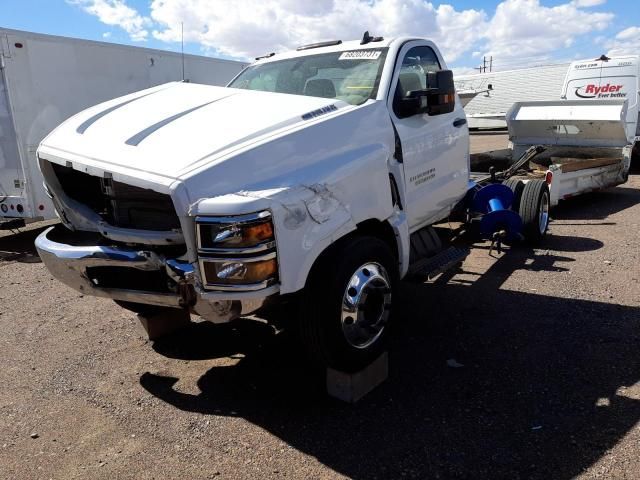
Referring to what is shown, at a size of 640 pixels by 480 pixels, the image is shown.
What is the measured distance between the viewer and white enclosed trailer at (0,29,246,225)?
755 centimetres

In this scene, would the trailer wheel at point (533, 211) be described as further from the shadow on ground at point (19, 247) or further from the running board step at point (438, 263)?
the shadow on ground at point (19, 247)

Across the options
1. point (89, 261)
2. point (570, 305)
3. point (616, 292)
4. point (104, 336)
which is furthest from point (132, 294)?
point (616, 292)

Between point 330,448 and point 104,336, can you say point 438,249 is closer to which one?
point 330,448

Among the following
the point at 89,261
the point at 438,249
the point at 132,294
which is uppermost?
the point at 89,261

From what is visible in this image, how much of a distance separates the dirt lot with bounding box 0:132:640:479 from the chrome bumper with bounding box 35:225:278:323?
835mm

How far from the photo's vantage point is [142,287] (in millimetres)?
3133

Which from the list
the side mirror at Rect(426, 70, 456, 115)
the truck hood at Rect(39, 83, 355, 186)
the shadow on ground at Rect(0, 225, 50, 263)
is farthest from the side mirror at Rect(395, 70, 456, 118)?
the shadow on ground at Rect(0, 225, 50, 263)

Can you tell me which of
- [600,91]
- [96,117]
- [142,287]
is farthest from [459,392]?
[600,91]

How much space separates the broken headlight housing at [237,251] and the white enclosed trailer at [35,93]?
6.22 m

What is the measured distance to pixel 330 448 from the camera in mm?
3006

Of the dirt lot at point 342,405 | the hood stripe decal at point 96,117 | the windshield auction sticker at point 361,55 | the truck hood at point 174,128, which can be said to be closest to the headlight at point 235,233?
the truck hood at point 174,128

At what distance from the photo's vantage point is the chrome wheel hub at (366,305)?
322cm

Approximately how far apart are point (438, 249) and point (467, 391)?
1.61m

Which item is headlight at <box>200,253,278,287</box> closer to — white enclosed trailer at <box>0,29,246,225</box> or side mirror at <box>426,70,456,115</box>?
side mirror at <box>426,70,456,115</box>
